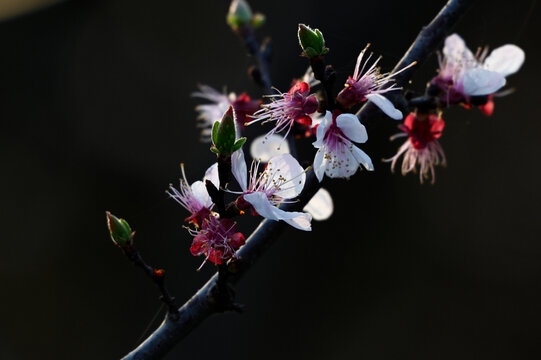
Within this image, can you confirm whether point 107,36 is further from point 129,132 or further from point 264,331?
point 264,331

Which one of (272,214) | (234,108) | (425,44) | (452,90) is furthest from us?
(234,108)

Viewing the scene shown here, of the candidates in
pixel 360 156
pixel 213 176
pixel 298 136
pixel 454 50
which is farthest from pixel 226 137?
pixel 454 50

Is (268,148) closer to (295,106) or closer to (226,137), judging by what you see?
(295,106)

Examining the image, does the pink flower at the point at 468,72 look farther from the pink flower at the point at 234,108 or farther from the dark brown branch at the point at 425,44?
the pink flower at the point at 234,108

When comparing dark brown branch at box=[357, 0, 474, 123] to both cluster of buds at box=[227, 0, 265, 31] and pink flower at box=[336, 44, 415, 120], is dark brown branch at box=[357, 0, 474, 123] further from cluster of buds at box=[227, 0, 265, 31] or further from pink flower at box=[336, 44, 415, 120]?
cluster of buds at box=[227, 0, 265, 31]

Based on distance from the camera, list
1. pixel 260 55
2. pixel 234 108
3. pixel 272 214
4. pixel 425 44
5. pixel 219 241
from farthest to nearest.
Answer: pixel 260 55 < pixel 234 108 < pixel 425 44 < pixel 219 241 < pixel 272 214

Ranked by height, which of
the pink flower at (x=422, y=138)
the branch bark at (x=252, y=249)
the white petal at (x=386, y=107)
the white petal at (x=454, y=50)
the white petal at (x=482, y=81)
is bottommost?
the pink flower at (x=422, y=138)

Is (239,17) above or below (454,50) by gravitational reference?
above

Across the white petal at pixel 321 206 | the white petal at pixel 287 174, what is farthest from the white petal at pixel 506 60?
the white petal at pixel 287 174
